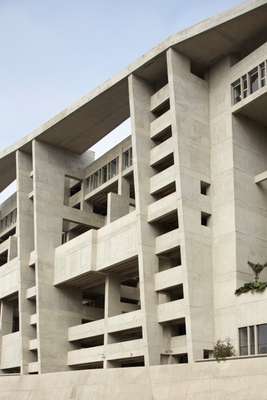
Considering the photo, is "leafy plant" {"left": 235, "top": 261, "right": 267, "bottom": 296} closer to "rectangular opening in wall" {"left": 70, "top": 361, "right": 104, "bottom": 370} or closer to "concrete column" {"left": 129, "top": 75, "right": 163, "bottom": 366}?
"concrete column" {"left": 129, "top": 75, "right": 163, "bottom": 366}

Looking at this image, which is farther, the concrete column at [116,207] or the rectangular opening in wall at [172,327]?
the concrete column at [116,207]

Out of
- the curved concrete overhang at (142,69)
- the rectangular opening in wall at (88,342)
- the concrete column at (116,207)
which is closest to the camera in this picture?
the curved concrete overhang at (142,69)

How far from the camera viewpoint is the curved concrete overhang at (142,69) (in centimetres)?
3766

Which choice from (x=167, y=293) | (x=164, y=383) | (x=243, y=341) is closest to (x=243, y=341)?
(x=243, y=341)

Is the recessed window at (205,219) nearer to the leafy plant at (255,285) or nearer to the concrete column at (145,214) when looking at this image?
the concrete column at (145,214)

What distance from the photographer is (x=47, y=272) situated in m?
50.0

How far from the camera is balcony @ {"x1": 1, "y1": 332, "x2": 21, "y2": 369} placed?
51906 mm

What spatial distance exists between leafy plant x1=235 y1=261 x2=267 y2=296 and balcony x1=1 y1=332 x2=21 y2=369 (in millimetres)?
23995

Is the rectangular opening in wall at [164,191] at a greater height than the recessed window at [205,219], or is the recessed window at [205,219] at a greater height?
the rectangular opening in wall at [164,191]

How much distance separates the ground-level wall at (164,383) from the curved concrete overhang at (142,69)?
20747 mm

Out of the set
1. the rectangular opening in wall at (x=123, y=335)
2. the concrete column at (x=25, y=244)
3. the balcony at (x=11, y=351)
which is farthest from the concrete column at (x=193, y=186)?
the balcony at (x=11, y=351)

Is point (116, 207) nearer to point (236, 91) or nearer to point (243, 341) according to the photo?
point (236, 91)

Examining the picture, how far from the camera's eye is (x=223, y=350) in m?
33.7

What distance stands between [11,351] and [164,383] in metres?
24.0
